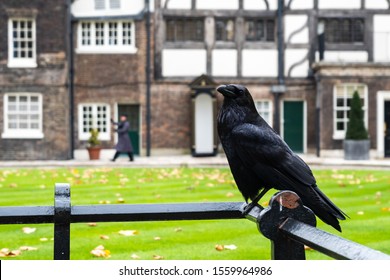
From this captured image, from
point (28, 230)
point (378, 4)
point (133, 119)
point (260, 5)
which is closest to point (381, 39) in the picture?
point (378, 4)

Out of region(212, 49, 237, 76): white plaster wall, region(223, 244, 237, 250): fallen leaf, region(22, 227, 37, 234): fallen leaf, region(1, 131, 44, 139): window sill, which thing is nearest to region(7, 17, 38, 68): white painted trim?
region(1, 131, 44, 139): window sill

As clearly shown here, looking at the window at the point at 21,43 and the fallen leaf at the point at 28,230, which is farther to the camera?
the window at the point at 21,43

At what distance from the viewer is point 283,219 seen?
7.23ft

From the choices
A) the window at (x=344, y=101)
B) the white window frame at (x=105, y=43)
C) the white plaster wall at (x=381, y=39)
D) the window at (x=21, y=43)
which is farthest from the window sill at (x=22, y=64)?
the white plaster wall at (x=381, y=39)

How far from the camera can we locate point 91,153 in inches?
960

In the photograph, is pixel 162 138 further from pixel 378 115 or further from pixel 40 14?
pixel 378 115

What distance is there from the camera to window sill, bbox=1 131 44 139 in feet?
81.9

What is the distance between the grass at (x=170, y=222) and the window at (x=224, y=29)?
9.47 metres

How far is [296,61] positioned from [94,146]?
8120mm

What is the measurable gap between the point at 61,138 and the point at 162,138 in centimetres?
374

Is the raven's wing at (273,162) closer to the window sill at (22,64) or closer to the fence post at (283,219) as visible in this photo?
the fence post at (283,219)

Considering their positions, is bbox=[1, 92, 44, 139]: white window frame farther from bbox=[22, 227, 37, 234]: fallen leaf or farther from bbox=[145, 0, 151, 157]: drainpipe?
bbox=[22, 227, 37, 234]: fallen leaf

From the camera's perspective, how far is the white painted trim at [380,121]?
2547cm

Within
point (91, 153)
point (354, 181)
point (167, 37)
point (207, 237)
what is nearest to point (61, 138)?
point (91, 153)
